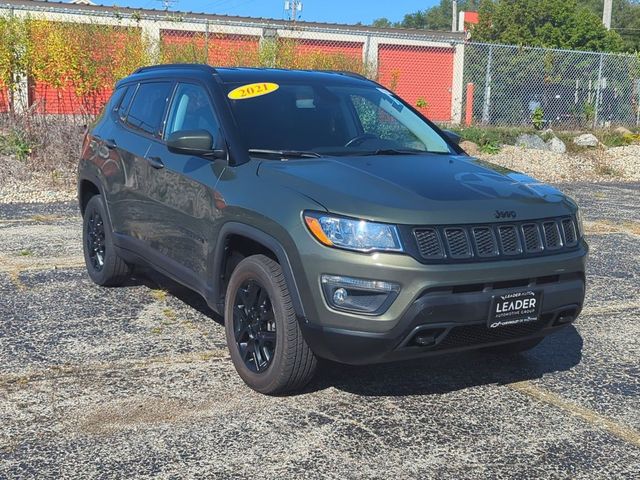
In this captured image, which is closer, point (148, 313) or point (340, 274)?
point (340, 274)

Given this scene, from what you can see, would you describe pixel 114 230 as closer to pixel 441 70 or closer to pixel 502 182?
pixel 502 182

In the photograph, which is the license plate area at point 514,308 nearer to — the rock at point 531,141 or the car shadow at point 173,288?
the car shadow at point 173,288

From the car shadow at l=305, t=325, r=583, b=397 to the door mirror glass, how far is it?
145 centimetres

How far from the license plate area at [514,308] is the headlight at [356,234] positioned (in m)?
0.58

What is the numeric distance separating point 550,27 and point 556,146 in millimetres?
26759

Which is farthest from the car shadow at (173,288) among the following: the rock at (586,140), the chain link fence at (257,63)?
the rock at (586,140)

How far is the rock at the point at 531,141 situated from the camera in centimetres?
1741

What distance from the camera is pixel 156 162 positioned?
537 centimetres

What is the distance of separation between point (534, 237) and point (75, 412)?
2.49 metres

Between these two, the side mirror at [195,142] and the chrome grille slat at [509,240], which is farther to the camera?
the side mirror at [195,142]

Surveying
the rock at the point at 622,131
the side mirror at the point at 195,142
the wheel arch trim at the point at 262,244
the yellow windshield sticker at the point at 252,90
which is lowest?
the rock at the point at 622,131

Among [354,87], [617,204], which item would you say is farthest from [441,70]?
[354,87]

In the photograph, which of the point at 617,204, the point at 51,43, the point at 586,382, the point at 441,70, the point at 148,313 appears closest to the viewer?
the point at 586,382

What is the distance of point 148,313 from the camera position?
5973mm
